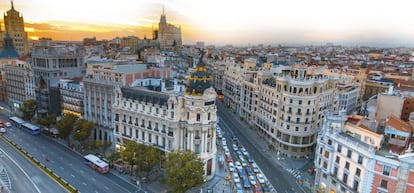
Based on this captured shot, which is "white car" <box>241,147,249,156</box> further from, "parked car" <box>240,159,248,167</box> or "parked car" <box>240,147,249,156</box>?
"parked car" <box>240,159,248,167</box>

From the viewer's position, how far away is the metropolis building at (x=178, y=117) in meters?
75.0

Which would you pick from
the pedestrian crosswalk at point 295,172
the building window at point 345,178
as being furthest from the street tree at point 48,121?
the building window at point 345,178

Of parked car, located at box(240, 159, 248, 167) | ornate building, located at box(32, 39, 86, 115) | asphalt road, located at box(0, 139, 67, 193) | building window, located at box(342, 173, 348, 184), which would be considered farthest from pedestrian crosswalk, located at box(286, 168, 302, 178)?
ornate building, located at box(32, 39, 86, 115)

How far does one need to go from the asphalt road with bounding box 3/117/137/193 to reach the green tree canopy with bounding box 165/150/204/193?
15535 mm

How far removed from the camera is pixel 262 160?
318 ft

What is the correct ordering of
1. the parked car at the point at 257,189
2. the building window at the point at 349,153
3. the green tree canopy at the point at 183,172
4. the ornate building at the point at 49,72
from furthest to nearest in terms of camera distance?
the ornate building at the point at 49,72 < the parked car at the point at 257,189 < the building window at the point at 349,153 < the green tree canopy at the point at 183,172

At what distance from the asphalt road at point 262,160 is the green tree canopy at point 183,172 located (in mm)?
26993

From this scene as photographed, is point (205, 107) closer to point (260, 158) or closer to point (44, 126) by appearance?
point (260, 158)

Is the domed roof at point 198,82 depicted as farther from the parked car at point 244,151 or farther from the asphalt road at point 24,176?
the asphalt road at point 24,176

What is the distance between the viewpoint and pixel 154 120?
81.1 metres

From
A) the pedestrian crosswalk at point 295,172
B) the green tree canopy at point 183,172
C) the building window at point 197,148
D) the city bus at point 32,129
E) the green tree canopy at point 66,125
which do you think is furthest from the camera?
the city bus at point 32,129

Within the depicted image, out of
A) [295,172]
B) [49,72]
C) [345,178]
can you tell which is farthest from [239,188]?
[49,72]

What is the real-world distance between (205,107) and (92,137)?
56.2 m

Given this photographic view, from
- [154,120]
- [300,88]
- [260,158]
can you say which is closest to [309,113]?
[300,88]
